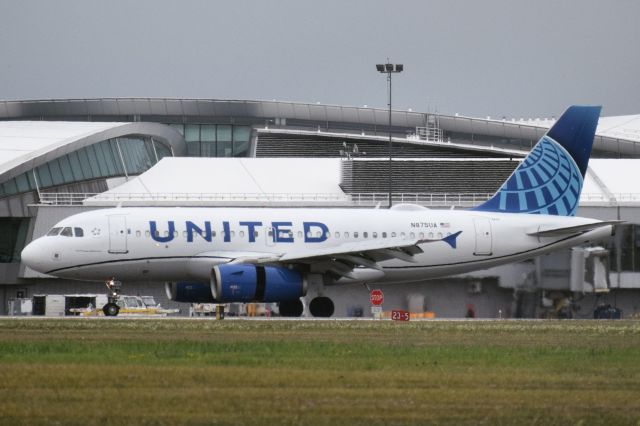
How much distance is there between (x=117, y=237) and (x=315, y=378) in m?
26.9

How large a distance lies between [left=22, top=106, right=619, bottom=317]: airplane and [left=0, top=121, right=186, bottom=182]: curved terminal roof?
25228 millimetres

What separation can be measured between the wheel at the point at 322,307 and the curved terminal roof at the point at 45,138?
2773 centimetres

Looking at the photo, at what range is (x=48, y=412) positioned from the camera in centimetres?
1673

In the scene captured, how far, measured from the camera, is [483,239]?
169 ft

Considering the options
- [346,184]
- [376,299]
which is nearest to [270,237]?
[376,299]

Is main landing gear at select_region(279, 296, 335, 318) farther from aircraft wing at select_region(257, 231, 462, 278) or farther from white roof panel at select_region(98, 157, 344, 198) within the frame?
white roof panel at select_region(98, 157, 344, 198)

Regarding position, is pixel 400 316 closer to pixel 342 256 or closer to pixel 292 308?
pixel 342 256

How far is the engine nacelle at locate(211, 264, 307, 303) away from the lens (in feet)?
148

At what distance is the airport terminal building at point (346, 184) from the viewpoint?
5522 cm

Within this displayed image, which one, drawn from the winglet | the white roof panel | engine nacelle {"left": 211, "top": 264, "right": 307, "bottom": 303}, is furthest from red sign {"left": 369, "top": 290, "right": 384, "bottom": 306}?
the white roof panel

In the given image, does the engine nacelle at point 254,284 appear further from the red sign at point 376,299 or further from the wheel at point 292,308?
the red sign at point 376,299

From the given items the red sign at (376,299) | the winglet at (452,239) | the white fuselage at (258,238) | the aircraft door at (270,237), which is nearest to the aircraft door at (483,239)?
the white fuselage at (258,238)

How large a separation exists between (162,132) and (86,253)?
53643 mm

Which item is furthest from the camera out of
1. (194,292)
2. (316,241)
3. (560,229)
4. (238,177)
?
(238,177)
